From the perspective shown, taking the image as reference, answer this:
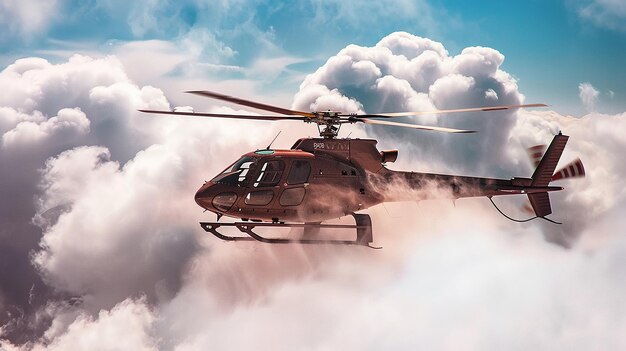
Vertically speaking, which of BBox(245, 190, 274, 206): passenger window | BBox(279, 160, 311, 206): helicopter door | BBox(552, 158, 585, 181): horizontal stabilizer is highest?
BBox(552, 158, 585, 181): horizontal stabilizer

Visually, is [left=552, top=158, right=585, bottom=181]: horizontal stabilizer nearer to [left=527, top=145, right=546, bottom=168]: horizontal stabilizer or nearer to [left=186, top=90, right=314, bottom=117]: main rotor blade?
[left=527, top=145, right=546, bottom=168]: horizontal stabilizer

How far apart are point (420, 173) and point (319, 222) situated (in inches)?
239

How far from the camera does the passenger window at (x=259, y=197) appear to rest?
2762 cm

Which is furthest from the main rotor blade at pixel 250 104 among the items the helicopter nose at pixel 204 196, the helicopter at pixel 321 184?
the helicopter nose at pixel 204 196

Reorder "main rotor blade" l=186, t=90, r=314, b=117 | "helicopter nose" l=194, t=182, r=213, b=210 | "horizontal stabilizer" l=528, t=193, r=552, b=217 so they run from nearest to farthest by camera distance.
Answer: "main rotor blade" l=186, t=90, r=314, b=117, "helicopter nose" l=194, t=182, r=213, b=210, "horizontal stabilizer" l=528, t=193, r=552, b=217

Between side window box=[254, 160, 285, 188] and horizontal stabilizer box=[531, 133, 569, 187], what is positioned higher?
horizontal stabilizer box=[531, 133, 569, 187]

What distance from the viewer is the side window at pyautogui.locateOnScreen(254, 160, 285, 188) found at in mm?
27844

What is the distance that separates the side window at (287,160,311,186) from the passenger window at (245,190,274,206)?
119 cm

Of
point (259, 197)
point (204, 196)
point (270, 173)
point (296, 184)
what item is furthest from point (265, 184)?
point (204, 196)

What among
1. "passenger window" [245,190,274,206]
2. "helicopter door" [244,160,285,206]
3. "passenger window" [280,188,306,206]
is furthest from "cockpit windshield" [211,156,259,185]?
"passenger window" [280,188,306,206]

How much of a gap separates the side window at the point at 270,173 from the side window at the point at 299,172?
53 centimetres

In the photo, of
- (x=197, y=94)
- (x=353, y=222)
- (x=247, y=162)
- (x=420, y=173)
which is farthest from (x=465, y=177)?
(x=197, y=94)

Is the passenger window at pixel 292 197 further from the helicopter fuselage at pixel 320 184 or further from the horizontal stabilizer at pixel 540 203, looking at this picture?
the horizontal stabilizer at pixel 540 203

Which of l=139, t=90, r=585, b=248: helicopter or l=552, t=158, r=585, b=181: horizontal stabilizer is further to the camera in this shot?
l=552, t=158, r=585, b=181: horizontal stabilizer
